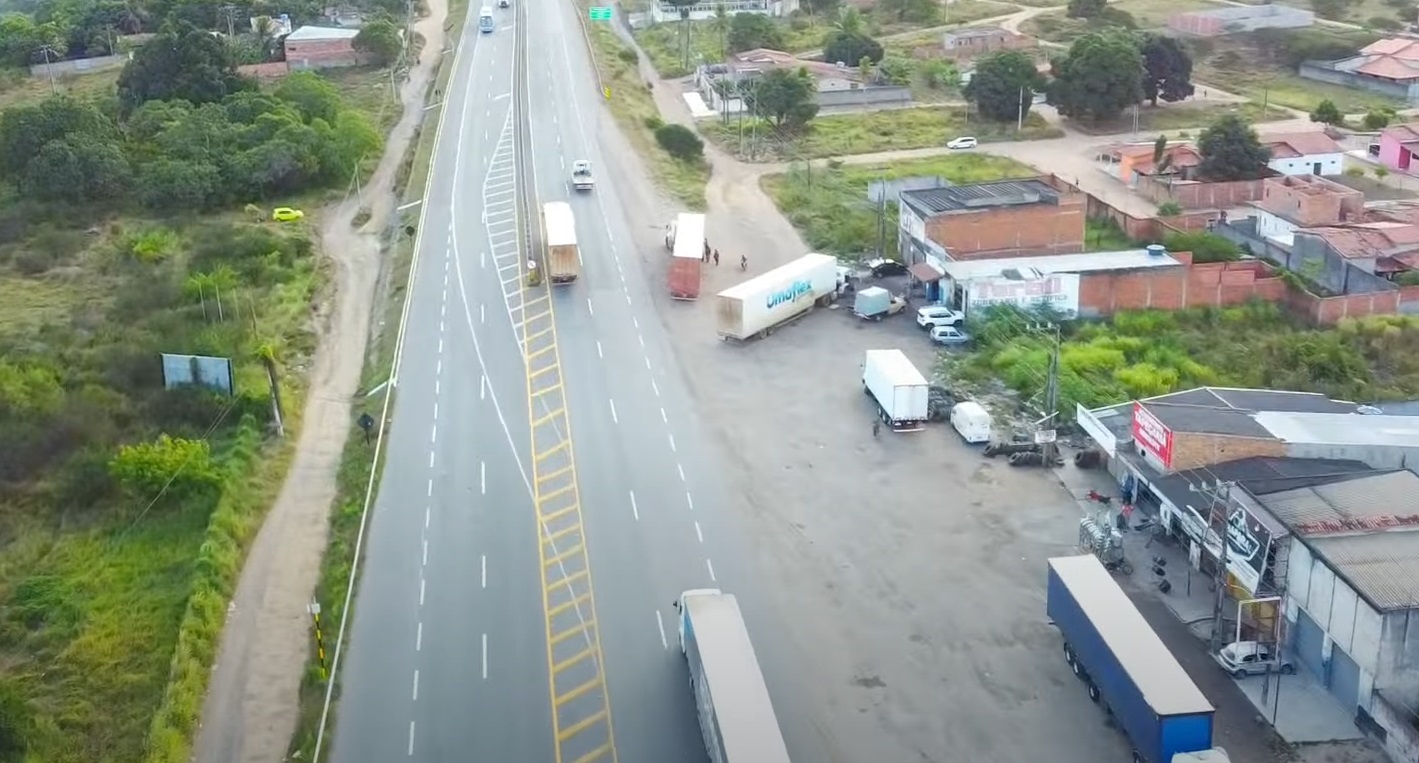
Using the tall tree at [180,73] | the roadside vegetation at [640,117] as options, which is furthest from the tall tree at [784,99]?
the tall tree at [180,73]

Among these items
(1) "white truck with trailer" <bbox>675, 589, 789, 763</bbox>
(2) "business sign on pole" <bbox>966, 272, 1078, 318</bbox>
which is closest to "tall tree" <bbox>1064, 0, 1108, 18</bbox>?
(2) "business sign on pole" <bbox>966, 272, 1078, 318</bbox>

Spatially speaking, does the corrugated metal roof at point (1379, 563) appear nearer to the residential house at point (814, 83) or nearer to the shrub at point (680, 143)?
the shrub at point (680, 143)

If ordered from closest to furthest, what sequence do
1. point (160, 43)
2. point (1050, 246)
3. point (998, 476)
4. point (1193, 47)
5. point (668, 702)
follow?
point (668, 702)
point (998, 476)
point (1050, 246)
point (160, 43)
point (1193, 47)

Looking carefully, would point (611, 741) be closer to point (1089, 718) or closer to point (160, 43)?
point (1089, 718)

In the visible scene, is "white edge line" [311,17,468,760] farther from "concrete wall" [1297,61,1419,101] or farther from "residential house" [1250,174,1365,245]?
"concrete wall" [1297,61,1419,101]

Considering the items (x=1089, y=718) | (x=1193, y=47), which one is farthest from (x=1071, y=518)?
(x=1193, y=47)

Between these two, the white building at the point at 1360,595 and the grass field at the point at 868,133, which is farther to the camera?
the grass field at the point at 868,133
